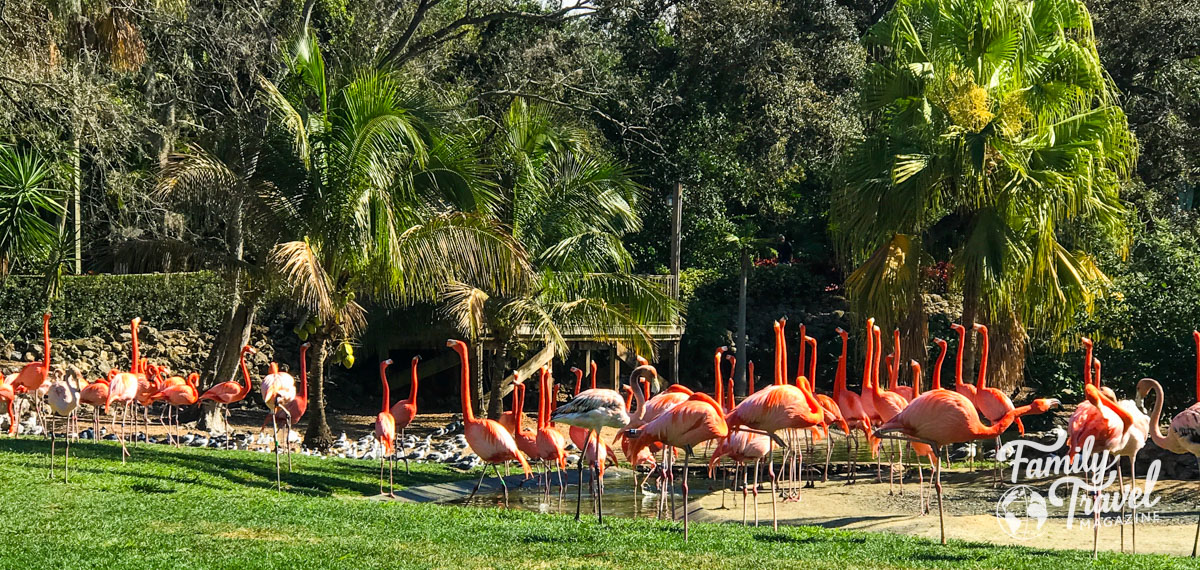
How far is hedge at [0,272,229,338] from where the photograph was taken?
22016mm

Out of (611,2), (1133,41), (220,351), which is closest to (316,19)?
(611,2)

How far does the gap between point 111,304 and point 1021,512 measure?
728 inches

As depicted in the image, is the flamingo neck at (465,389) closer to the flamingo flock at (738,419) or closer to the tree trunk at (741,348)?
the flamingo flock at (738,419)

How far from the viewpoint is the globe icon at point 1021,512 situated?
9906mm

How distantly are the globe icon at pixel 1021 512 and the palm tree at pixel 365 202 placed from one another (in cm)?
660

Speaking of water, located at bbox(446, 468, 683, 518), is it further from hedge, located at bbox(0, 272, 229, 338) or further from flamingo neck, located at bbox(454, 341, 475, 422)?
hedge, located at bbox(0, 272, 229, 338)

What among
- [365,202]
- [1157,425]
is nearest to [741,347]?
[365,202]

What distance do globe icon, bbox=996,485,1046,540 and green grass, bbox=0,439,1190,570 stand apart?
1.29m

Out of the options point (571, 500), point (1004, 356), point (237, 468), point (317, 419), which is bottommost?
point (571, 500)

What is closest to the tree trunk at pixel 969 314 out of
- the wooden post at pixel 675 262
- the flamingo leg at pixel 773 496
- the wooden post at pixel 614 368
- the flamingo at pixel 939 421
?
the flamingo leg at pixel 773 496

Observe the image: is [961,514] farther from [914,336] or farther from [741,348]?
[741,348]

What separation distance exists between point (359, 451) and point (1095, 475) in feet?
33.6

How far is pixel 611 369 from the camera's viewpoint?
23.4 m

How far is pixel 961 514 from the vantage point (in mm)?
11086
